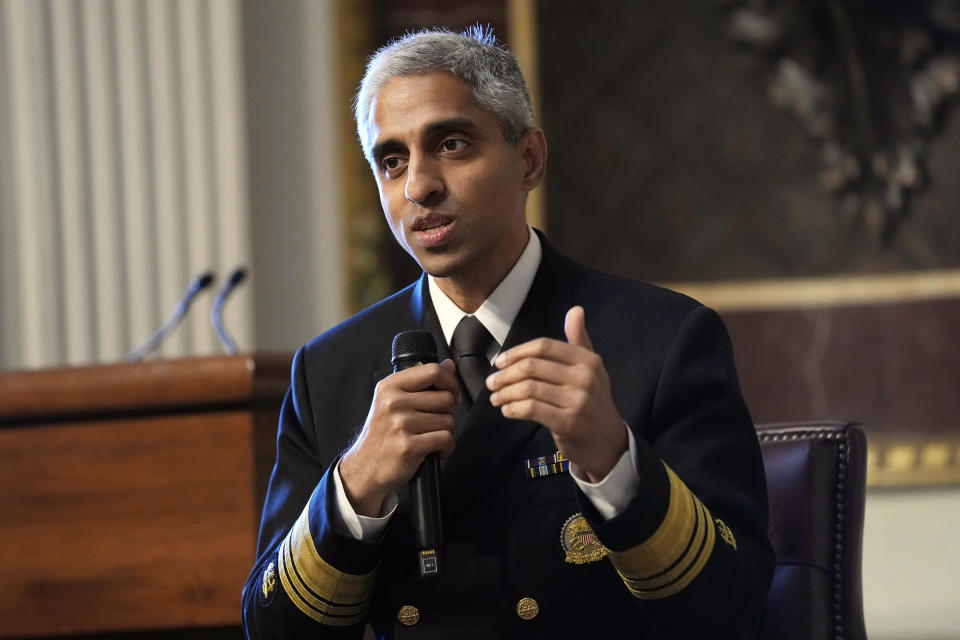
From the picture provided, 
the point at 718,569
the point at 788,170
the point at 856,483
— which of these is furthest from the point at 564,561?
the point at 788,170

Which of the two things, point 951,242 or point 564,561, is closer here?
point 564,561

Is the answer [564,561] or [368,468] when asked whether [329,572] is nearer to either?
[368,468]

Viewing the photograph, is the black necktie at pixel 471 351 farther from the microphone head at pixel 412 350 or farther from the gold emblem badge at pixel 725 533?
the gold emblem badge at pixel 725 533

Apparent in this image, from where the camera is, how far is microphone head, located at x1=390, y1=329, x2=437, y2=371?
1.65m

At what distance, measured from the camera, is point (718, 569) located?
1.58 m

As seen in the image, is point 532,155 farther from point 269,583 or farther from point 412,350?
point 269,583

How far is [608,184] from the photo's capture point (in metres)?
4.33

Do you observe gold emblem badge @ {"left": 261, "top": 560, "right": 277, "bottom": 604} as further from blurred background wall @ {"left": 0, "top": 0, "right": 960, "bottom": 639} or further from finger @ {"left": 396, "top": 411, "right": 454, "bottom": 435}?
blurred background wall @ {"left": 0, "top": 0, "right": 960, "bottom": 639}

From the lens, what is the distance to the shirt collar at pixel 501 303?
1.90 metres

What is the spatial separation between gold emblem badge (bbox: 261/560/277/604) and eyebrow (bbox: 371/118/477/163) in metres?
0.62

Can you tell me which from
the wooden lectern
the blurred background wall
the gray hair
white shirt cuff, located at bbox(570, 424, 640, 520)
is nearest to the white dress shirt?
white shirt cuff, located at bbox(570, 424, 640, 520)

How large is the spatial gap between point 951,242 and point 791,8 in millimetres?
916

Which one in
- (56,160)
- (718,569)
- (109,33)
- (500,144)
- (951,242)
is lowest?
(718,569)

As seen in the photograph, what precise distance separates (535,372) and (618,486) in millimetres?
194
